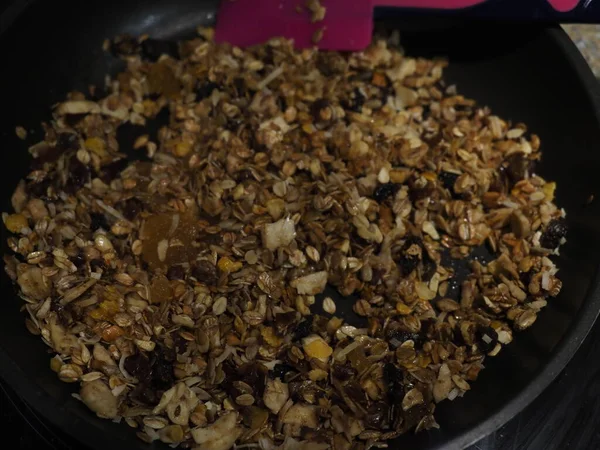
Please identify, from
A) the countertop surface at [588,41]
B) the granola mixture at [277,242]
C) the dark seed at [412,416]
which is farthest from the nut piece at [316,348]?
the countertop surface at [588,41]

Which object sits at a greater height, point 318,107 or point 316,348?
point 318,107

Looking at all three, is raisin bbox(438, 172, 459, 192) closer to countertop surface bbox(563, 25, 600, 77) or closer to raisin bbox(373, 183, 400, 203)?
raisin bbox(373, 183, 400, 203)

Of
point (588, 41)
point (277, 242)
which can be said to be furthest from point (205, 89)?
point (588, 41)

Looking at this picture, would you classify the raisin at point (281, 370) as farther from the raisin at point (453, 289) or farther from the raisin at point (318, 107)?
the raisin at point (318, 107)

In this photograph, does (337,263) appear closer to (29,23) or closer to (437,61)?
(437,61)

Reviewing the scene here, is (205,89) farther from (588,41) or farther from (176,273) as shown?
(588,41)

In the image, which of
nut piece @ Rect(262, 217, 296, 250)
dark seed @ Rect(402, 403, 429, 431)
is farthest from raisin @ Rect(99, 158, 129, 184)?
dark seed @ Rect(402, 403, 429, 431)

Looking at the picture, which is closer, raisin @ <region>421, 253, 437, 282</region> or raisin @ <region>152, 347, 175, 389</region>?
raisin @ <region>152, 347, 175, 389</region>

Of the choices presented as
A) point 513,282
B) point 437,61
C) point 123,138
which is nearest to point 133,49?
point 123,138
